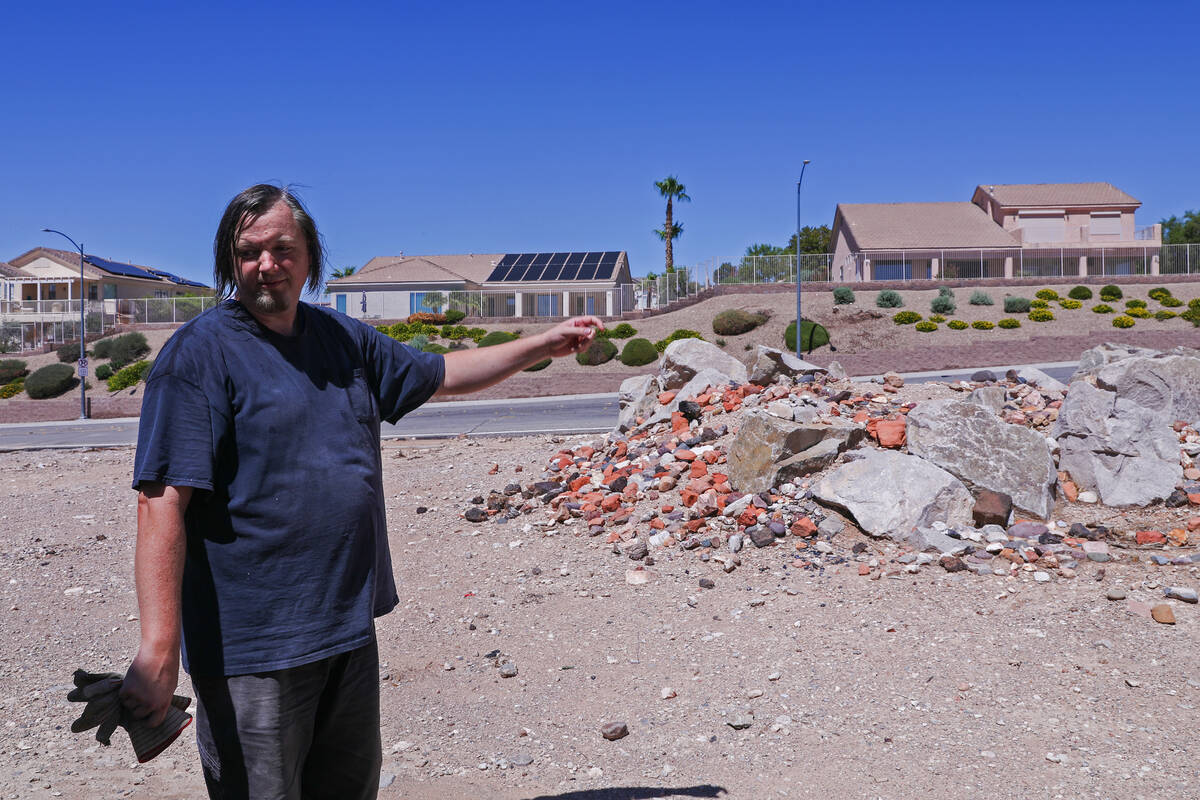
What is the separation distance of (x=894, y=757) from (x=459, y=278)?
47.2 meters

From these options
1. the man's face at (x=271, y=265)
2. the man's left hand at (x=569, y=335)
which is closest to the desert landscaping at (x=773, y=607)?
the man's left hand at (x=569, y=335)

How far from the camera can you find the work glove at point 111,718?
2086 mm

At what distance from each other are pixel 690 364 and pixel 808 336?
902 inches

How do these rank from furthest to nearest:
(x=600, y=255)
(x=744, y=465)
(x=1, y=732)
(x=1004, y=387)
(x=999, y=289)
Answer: (x=600, y=255), (x=999, y=289), (x=1004, y=387), (x=744, y=465), (x=1, y=732)

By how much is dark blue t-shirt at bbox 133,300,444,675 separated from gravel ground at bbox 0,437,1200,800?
1851 millimetres

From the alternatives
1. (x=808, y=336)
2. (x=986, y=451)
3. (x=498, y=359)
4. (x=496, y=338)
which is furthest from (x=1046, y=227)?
(x=498, y=359)

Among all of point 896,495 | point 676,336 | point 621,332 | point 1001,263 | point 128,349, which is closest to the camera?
point 896,495

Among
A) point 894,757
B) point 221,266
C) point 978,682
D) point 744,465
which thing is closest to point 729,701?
point 894,757

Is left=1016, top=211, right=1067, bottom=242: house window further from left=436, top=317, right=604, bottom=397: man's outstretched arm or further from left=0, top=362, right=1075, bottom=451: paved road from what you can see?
left=436, top=317, right=604, bottom=397: man's outstretched arm

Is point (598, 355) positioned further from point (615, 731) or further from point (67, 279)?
point (67, 279)

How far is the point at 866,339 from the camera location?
1310 inches

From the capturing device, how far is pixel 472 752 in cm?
406

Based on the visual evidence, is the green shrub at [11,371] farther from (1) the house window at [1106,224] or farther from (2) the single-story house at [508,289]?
(1) the house window at [1106,224]

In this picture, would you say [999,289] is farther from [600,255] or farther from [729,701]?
[729,701]
